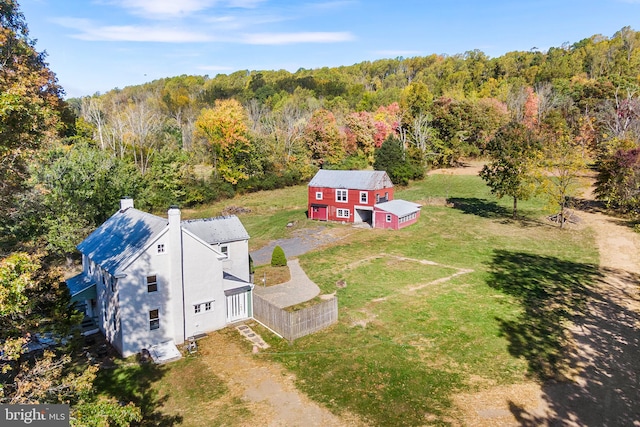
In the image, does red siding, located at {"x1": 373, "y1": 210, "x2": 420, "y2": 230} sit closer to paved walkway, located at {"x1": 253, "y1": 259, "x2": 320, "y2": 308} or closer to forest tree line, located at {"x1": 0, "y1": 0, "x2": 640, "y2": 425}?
forest tree line, located at {"x1": 0, "y1": 0, "x2": 640, "y2": 425}

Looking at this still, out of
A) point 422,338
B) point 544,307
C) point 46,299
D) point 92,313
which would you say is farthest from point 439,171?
point 46,299

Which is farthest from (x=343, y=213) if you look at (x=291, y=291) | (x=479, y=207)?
(x=291, y=291)

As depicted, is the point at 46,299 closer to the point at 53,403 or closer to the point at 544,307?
the point at 53,403

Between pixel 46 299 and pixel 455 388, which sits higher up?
pixel 46 299

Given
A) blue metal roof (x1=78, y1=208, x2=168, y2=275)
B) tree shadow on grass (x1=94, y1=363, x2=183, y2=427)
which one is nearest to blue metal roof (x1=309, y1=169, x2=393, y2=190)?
blue metal roof (x1=78, y1=208, x2=168, y2=275)

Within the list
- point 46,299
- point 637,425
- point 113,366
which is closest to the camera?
point 46,299

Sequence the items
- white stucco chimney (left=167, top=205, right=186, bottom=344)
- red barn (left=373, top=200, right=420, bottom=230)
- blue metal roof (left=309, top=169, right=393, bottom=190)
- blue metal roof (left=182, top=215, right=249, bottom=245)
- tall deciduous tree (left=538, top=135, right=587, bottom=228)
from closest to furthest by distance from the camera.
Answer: white stucco chimney (left=167, top=205, right=186, bottom=344), blue metal roof (left=182, top=215, right=249, bottom=245), tall deciduous tree (left=538, top=135, right=587, bottom=228), red barn (left=373, top=200, right=420, bottom=230), blue metal roof (left=309, top=169, right=393, bottom=190)

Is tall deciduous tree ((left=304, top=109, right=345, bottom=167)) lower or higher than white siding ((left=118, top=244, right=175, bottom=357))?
higher

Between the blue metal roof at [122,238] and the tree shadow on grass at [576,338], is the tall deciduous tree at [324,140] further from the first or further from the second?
the blue metal roof at [122,238]
